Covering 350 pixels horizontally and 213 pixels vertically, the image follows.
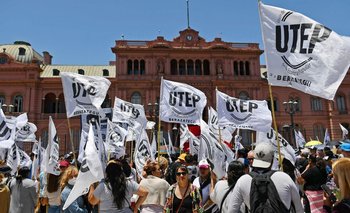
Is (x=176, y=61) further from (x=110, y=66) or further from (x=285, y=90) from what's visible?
(x=285, y=90)

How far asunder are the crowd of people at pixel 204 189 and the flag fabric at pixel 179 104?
3227 mm

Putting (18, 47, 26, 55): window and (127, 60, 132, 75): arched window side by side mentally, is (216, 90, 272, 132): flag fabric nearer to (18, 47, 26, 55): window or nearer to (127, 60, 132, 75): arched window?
(127, 60, 132, 75): arched window

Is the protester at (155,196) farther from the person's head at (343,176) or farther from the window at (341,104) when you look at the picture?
the window at (341,104)

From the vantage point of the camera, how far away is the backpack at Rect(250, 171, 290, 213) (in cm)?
346

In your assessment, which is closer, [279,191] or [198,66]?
[279,191]

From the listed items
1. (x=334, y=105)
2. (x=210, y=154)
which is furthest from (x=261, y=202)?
(x=334, y=105)

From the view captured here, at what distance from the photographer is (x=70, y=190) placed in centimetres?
655

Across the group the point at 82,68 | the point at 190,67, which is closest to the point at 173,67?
the point at 190,67

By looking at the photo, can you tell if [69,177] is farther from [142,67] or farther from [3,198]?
[142,67]

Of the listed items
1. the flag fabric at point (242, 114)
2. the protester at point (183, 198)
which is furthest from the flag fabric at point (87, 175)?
the flag fabric at point (242, 114)

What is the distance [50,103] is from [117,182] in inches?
1741

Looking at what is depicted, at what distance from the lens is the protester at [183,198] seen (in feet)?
17.5

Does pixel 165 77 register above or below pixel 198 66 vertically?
below

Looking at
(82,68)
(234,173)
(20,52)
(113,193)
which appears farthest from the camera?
(82,68)
